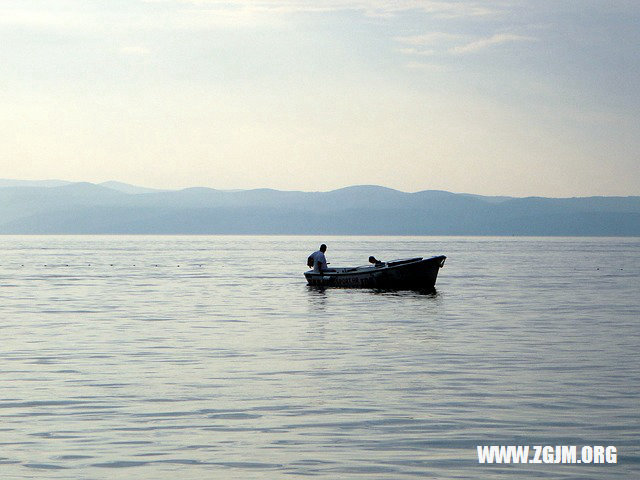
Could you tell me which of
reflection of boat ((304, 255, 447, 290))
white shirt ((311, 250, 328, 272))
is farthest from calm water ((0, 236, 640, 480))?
white shirt ((311, 250, 328, 272))

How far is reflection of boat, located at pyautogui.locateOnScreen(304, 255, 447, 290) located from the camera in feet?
160

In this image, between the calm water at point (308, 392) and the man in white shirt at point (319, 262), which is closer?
the calm water at point (308, 392)

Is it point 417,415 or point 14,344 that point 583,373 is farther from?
point 14,344

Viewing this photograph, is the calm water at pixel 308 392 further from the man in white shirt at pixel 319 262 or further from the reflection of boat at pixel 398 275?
the man in white shirt at pixel 319 262

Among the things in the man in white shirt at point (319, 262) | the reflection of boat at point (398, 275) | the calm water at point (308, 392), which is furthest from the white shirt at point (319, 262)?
the calm water at point (308, 392)

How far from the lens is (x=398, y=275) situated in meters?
48.8

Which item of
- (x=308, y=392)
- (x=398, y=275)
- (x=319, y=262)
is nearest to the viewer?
(x=308, y=392)

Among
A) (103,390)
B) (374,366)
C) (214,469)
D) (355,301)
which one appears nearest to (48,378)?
(103,390)

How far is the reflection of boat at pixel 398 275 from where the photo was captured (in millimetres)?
48781

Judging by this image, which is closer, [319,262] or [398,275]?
[398,275]

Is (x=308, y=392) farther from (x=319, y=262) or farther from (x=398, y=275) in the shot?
(x=319, y=262)

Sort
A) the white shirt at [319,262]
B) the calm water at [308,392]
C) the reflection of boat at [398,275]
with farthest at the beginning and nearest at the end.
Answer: the white shirt at [319,262] < the reflection of boat at [398,275] < the calm water at [308,392]

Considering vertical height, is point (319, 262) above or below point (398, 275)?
above

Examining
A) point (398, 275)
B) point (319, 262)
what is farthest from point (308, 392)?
point (319, 262)
